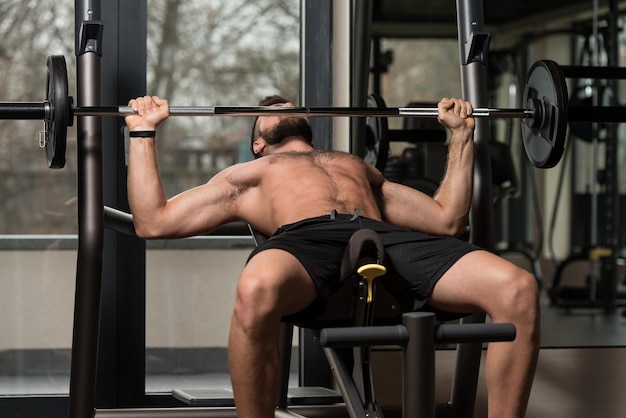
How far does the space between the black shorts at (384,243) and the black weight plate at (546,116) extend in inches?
13.5

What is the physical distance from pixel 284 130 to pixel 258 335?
2.86ft

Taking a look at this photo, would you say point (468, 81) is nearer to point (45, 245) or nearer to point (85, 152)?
point (85, 152)

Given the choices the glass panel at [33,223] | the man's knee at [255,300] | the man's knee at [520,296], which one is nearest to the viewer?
the man's knee at [255,300]

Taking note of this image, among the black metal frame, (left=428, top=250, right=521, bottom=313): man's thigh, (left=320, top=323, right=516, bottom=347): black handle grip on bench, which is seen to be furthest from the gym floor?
(left=320, top=323, right=516, bottom=347): black handle grip on bench

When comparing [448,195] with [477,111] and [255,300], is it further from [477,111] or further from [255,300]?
[255,300]

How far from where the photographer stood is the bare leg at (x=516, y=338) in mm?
2197

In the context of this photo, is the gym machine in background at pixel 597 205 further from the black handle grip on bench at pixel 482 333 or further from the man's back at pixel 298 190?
the black handle grip on bench at pixel 482 333

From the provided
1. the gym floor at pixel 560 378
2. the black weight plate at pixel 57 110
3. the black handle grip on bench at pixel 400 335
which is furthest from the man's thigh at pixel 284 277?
the gym floor at pixel 560 378

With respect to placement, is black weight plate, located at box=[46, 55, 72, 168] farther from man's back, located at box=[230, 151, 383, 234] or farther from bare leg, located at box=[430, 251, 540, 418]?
bare leg, located at box=[430, 251, 540, 418]

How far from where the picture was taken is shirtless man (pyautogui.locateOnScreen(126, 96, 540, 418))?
2137mm

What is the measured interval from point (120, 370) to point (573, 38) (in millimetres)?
3990

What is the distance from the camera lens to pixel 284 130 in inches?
111

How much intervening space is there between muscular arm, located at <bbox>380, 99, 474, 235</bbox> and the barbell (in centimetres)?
6

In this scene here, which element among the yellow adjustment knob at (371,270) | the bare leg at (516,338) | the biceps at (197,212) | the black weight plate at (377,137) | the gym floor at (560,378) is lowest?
the gym floor at (560,378)
